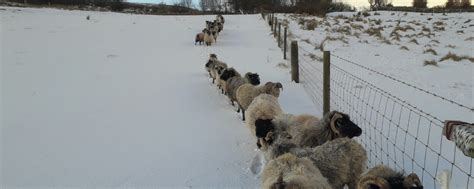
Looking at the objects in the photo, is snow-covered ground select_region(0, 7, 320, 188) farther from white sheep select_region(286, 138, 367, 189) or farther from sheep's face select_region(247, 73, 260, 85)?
white sheep select_region(286, 138, 367, 189)

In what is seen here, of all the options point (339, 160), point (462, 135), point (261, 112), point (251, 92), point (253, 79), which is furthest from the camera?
point (253, 79)

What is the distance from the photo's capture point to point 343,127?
5.84 meters

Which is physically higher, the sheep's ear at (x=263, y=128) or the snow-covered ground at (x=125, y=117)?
the sheep's ear at (x=263, y=128)

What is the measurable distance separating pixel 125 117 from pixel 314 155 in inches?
203

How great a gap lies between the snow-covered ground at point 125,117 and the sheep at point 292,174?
1242 millimetres

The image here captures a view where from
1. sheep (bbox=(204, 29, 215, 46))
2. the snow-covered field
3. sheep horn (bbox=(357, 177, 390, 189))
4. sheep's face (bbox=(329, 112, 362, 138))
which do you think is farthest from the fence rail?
sheep (bbox=(204, 29, 215, 46))

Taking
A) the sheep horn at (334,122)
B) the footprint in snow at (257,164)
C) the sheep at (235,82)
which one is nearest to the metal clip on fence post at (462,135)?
the sheep horn at (334,122)

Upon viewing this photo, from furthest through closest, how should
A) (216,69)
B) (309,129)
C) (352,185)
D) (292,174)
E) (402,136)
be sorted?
(216,69), (402,136), (309,129), (352,185), (292,174)

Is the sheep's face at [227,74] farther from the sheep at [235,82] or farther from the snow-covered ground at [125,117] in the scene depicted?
the snow-covered ground at [125,117]

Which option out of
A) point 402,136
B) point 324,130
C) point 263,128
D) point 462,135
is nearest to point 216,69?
point 402,136

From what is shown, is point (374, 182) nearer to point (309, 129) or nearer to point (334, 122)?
point (334, 122)

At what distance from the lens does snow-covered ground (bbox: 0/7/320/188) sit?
20.8 feet

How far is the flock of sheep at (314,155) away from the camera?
4.22 meters

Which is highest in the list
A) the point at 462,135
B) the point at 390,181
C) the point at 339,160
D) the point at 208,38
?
the point at 462,135
